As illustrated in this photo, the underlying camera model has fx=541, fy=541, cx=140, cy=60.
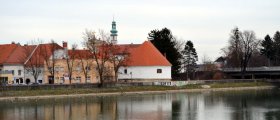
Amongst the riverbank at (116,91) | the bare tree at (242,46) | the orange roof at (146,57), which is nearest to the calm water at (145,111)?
the riverbank at (116,91)

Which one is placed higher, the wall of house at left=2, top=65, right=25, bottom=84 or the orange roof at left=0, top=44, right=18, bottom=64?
the orange roof at left=0, top=44, right=18, bottom=64

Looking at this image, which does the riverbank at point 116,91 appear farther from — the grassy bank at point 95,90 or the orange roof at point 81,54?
the orange roof at point 81,54

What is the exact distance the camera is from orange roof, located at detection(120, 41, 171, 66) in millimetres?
81500

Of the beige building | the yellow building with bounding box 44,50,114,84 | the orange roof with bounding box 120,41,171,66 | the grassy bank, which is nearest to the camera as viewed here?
the grassy bank

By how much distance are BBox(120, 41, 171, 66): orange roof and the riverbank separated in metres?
9.02

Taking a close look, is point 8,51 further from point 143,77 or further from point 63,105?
point 63,105

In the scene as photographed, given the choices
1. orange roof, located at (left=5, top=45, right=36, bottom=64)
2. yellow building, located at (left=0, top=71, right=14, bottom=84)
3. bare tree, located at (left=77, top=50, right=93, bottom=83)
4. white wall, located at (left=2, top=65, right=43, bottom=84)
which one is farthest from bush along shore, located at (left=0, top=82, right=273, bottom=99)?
yellow building, located at (left=0, top=71, right=14, bottom=84)

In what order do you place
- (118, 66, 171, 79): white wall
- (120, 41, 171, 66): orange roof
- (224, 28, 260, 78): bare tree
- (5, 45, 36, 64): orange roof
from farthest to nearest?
(224, 28, 260, 78): bare tree → (120, 41, 171, 66): orange roof → (118, 66, 171, 79): white wall → (5, 45, 36, 64): orange roof

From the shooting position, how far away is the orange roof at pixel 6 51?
79875 millimetres

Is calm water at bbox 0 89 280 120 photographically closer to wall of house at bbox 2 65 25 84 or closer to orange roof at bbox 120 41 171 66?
wall of house at bbox 2 65 25 84

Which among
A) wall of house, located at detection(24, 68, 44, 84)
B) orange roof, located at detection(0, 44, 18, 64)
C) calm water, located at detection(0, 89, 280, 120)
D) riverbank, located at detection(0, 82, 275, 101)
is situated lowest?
calm water, located at detection(0, 89, 280, 120)

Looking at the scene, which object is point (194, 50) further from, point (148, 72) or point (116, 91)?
point (116, 91)

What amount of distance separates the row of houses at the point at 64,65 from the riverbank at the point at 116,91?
839cm

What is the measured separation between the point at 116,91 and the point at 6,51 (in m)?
24.0
